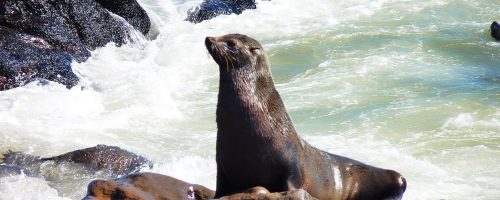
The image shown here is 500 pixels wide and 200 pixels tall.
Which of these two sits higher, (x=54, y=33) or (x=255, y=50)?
(x=255, y=50)

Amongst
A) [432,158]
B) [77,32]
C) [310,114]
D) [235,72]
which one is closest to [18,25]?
[77,32]

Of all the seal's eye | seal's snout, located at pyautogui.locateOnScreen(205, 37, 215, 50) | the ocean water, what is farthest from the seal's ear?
the ocean water

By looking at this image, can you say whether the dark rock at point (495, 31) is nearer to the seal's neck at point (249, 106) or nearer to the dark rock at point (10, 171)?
the dark rock at point (10, 171)

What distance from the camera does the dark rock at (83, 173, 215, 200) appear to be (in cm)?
537

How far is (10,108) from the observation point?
11617mm

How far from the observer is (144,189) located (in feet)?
19.5

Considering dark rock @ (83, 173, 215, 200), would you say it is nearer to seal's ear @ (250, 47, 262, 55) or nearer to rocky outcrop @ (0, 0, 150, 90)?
seal's ear @ (250, 47, 262, 55)

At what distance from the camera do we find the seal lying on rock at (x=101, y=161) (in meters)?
8.62

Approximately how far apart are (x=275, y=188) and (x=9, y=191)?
2786mm

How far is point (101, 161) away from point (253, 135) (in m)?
3.33

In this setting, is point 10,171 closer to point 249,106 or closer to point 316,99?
point 249,106

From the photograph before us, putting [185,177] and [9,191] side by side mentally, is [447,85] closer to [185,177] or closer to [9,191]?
[185,177]

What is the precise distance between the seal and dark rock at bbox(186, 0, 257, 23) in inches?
527

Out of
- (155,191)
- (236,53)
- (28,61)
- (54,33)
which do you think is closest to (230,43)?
(236,53)
